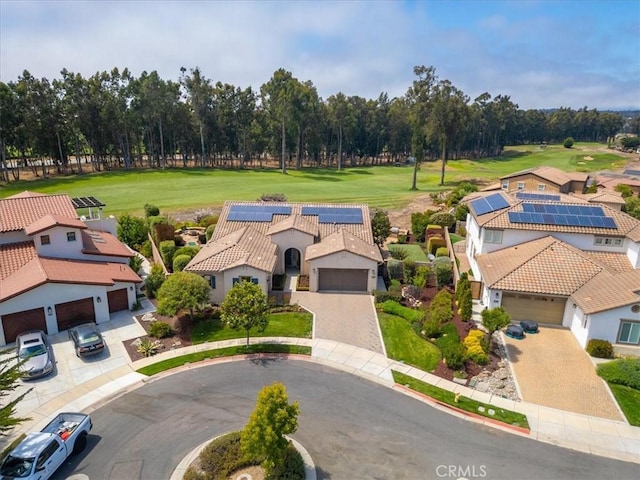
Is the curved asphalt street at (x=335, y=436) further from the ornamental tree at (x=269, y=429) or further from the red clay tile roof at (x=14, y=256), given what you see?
the red clay tile roof at (x=14, y=256)

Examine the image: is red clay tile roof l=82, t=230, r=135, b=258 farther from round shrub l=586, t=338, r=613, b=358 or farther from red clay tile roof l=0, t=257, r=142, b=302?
round shrub l=586, t=338, r=613, b=358

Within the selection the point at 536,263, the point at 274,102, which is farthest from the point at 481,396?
the point at 274,102

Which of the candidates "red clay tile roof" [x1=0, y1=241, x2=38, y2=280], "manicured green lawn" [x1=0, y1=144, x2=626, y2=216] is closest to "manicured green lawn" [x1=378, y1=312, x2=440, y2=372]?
"red clay tile roof" [x1=0, y1=241, x2=38, y2=280]

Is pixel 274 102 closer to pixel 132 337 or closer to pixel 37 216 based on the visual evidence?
pixel 37 216

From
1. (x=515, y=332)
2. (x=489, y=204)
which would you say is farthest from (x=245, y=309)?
(x=489, y=204)

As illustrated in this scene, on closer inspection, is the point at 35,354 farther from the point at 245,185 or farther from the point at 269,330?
the point at 245,185
